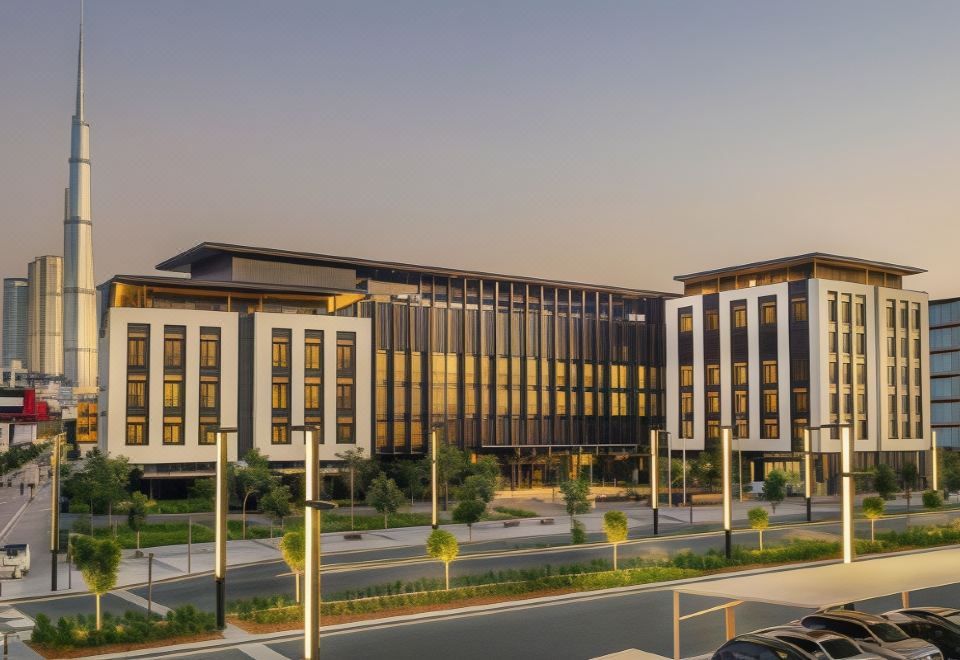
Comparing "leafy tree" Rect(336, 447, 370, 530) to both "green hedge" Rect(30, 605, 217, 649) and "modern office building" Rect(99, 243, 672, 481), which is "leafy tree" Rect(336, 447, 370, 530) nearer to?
"modern office building" Rect(99, 243, 672, 481)

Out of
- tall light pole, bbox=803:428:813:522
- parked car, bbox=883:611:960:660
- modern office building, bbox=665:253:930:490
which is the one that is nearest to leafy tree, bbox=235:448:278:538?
tall light pole, bbox=803:428:813:522

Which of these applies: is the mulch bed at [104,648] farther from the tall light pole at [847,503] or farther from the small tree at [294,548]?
the tall light pole at [847,503]

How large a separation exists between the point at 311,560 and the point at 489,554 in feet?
101

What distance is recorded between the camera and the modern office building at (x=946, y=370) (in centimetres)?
12612

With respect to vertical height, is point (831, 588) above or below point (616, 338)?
below

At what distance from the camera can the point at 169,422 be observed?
76500mm

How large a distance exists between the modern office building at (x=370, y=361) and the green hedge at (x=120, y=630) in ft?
163

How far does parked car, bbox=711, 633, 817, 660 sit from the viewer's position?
18.9 metres

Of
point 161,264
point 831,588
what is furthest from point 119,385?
point 831,588

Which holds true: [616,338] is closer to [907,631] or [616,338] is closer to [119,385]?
[119,385]

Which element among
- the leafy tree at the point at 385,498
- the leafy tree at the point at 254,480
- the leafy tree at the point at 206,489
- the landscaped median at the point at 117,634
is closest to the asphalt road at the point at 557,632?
the landscaped median at the point at 117,634

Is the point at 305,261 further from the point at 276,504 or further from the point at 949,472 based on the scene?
the point at 949,472

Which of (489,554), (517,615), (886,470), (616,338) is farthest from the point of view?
(616,338)

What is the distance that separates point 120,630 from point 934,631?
72.3 feet
